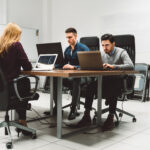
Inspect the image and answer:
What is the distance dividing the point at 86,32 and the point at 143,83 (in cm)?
212

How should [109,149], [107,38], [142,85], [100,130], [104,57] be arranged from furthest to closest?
[142,85], [104,57], [107,38], [100,130], [109,149]

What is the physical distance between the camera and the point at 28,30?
639cm

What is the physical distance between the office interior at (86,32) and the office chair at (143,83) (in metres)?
0.17

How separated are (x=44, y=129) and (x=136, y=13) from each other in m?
3.69

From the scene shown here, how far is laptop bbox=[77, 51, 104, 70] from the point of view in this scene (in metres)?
2.25

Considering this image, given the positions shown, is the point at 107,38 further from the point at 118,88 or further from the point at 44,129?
the point at 44,129

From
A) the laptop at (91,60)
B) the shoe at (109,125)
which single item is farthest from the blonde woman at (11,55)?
the shoe at (109,125)

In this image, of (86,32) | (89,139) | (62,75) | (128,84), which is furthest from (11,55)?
(86,32)

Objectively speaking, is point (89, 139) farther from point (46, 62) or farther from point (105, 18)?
point (105, 18)

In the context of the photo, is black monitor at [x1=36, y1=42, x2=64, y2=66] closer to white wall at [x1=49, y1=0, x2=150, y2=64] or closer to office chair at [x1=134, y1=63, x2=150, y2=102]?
office chair at [x1=134, y1=63, x2=150, y2=102]

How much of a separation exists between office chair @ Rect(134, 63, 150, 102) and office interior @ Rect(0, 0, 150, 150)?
17 cm

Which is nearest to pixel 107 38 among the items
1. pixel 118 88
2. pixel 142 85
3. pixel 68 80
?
pixel 118 88

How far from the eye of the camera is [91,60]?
91.8 inches

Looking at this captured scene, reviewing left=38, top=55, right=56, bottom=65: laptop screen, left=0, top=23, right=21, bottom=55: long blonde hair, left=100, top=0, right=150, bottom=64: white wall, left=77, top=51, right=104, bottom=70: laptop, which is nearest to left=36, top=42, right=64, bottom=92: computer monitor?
left=38, top=55, right=56, bottom=65: laptop screen
